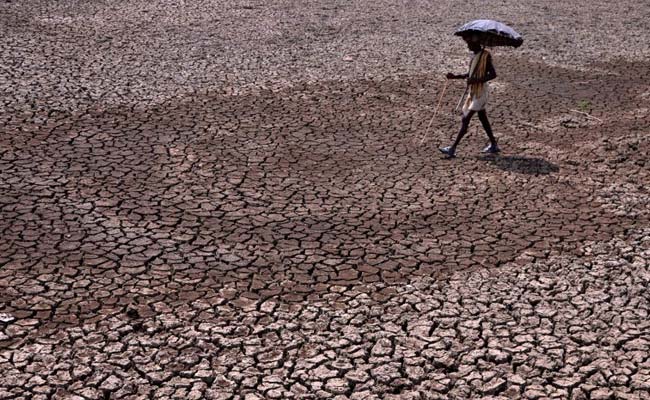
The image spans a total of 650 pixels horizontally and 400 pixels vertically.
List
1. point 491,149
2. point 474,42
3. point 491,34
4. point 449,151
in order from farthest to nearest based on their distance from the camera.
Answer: point 491,149 → point 449,151 → point 474,42 → point 491,34

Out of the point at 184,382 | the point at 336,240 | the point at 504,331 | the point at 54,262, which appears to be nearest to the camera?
the point at 184,382

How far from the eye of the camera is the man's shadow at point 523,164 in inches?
436

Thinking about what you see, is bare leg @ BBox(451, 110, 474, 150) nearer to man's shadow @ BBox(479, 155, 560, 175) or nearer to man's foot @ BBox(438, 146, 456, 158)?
man's foot @ BBox(438, 146, 456, 158)

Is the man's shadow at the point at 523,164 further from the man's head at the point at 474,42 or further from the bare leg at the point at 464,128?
the man's head at the point at 474,42

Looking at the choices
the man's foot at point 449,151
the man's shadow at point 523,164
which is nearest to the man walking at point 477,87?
the man's foot at point 449,151

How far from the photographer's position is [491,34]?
11.1 metres

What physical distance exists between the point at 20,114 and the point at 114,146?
1.85m

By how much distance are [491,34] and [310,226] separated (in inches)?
150

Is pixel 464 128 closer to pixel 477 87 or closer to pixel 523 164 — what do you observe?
pixel 477 87

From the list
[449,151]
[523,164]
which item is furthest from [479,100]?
[523,164]

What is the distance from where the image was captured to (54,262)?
8.09m

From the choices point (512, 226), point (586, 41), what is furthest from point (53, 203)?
point (586, 41)

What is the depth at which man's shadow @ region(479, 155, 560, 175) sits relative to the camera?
1107 centimetres

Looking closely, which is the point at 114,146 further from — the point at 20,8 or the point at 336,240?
the point at 20,8
